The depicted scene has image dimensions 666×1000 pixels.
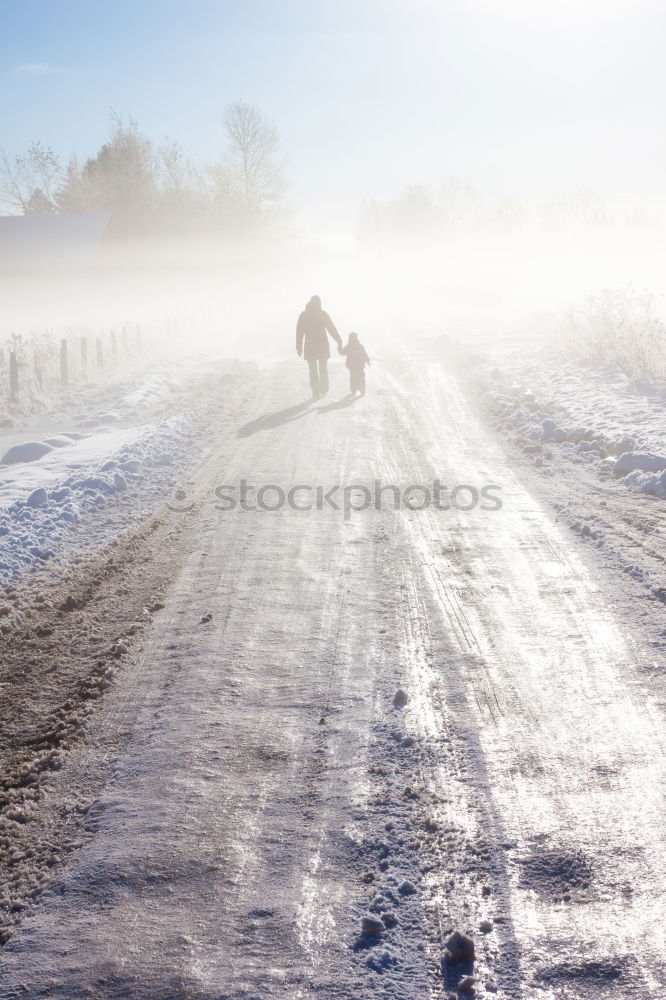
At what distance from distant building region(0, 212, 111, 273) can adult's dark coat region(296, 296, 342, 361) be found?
1628 inches

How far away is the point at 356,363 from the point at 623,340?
22.5ft

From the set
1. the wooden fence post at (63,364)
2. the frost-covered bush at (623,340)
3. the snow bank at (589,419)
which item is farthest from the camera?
the wooden fence post at (63,364)

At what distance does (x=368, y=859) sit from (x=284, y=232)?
6849 centimetres

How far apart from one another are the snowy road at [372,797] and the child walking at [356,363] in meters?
8.98

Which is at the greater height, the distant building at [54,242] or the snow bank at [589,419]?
the distant building at [54,242]

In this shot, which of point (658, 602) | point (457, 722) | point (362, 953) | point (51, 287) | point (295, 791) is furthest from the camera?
point (51, 287)

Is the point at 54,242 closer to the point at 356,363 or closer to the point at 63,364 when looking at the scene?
the point at 63,364

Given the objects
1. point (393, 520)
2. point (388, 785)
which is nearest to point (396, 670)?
point (388, 785)

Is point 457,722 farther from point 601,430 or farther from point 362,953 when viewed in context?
point 601,430

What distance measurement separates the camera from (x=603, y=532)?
21.5 feet

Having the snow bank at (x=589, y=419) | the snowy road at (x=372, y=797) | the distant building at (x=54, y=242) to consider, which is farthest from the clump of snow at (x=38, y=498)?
the distant building at (x=54, y=242)

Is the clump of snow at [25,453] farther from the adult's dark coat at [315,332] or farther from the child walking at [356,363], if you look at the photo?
the child walking at [356,363]

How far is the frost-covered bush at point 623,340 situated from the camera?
1424 centimetres

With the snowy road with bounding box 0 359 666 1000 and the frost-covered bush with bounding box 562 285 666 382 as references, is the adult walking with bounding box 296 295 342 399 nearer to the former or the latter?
the frost-covered bush with bounding box 562 285 666 382
